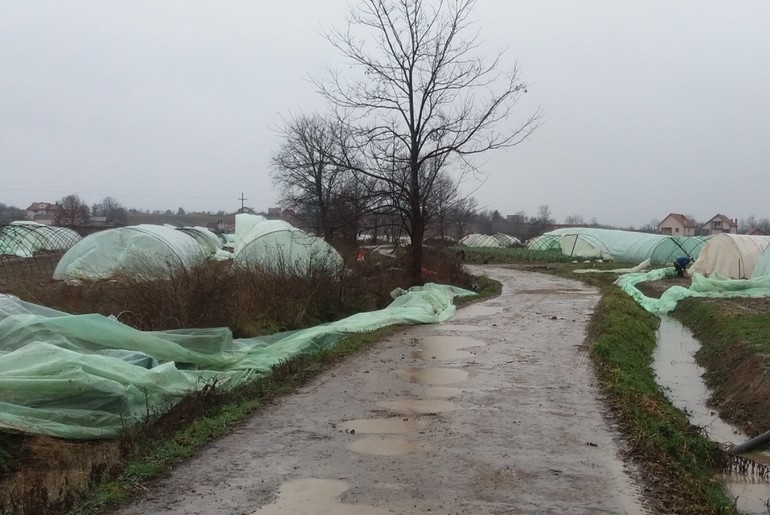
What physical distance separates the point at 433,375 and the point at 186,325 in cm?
561

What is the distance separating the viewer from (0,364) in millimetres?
7902

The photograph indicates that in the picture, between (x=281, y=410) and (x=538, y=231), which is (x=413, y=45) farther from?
(x=538, y=231)

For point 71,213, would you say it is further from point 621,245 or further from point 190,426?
point 190,426

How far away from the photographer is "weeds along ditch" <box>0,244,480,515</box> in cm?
576

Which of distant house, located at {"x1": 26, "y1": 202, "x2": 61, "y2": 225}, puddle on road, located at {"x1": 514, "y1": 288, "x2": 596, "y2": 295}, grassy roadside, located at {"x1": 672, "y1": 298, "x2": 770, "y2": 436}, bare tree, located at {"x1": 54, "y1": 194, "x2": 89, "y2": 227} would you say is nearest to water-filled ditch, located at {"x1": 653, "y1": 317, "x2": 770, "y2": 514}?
grassy roadside, located at {"x1": 672, "y1": 298, "x2": 770, "y2": 436}

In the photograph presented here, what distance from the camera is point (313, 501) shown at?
5250mm

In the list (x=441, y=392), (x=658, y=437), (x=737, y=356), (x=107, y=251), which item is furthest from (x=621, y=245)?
(x=658, y=437)

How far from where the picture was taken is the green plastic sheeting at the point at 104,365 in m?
7.45

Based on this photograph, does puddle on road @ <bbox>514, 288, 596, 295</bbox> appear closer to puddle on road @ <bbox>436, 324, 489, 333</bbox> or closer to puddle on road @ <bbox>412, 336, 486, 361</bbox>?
puddle on road @ <bbox>436, 324, 489, 333</bbox>

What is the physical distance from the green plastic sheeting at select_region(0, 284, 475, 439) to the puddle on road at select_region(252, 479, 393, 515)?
2.80 m

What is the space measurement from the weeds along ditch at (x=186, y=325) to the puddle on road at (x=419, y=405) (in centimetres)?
151

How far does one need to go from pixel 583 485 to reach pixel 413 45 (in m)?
18.5

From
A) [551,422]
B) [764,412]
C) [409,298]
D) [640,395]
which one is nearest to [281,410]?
[551,422]

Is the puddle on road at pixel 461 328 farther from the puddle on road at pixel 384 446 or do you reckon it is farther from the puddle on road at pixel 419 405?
the puddle on road at pixel 384 446
